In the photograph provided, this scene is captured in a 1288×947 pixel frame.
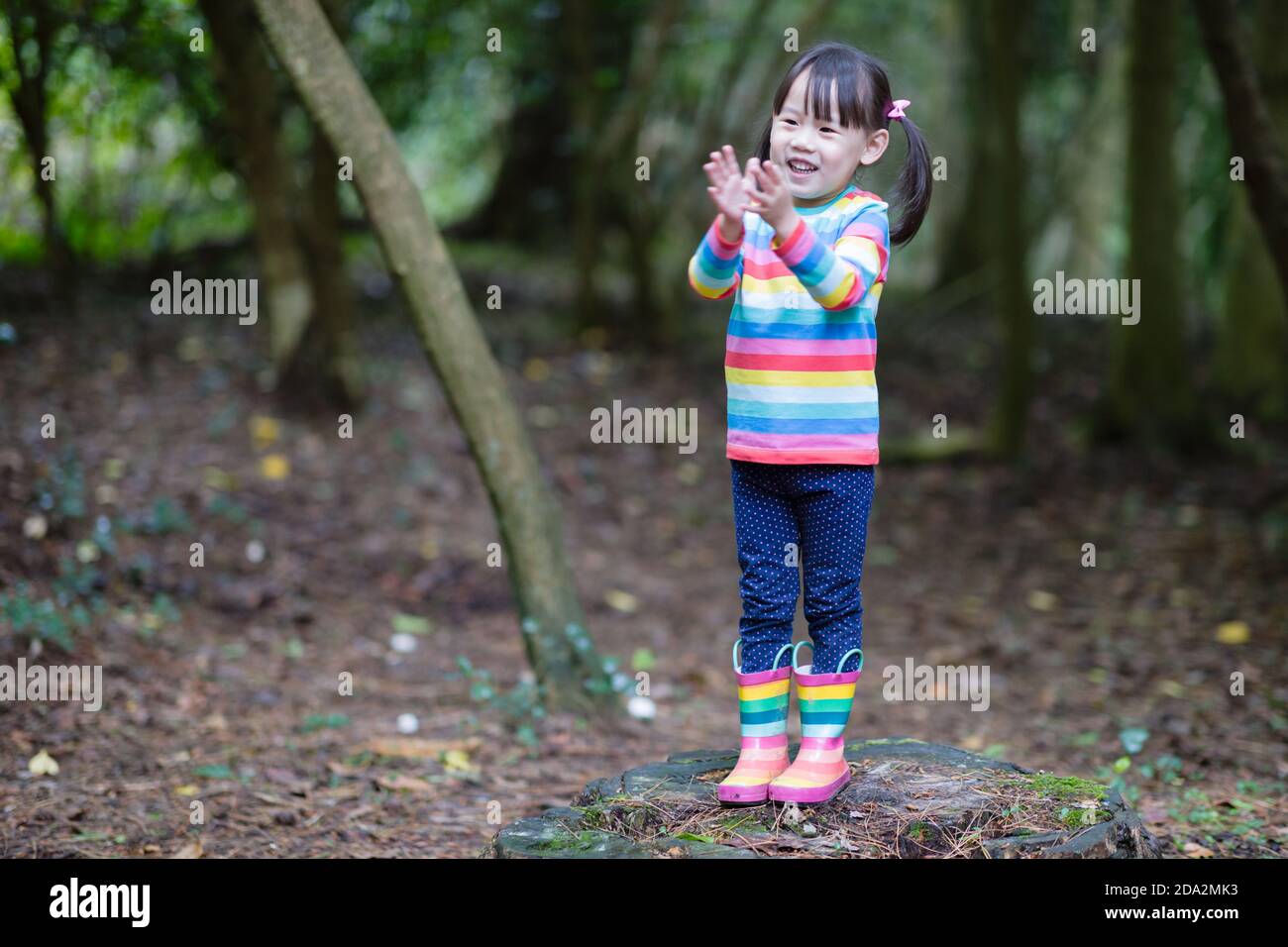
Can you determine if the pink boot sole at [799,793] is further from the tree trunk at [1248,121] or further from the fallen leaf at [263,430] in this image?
the fallen leaf at [263,430]

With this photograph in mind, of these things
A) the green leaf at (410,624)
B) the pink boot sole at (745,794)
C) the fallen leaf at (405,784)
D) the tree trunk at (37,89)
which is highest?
the tree trunk at (37,89)

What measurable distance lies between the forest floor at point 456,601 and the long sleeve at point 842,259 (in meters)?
1.98

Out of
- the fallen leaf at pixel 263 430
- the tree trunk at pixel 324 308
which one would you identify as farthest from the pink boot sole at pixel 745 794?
the tree trunk at pixel 324 308

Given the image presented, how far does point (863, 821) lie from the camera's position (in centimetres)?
306

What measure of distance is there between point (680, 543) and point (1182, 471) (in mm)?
3857

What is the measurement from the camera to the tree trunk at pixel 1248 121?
541cm

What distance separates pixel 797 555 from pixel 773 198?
38.0 inches

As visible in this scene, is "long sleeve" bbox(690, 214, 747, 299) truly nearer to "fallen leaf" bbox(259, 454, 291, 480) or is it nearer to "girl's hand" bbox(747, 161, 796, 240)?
"girl's hand" bbox(747, 161, 796, 240)

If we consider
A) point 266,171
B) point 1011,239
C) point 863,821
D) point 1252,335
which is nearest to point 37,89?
point 266,171

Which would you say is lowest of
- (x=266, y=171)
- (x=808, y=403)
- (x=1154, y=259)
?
(x=808, y=403)

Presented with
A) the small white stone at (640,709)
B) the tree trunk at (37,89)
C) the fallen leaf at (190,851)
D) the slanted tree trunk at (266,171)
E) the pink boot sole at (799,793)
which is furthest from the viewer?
the slanted tree trunk at (266,171)

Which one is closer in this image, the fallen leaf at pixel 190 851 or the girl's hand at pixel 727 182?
the girl's hand at pixel 727 182

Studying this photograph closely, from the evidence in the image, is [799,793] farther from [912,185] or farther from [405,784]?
[405,784]

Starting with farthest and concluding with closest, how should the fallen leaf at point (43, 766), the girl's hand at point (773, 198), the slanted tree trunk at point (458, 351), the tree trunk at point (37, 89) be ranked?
the tree trunk at point (37, 89) < the slanted tree trunk at point (458, 351) < the fallen leaf at point (43, 766) < the girl's hand at point (773, 198)
